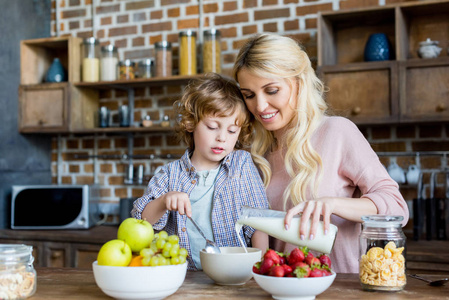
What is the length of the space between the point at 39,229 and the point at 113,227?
1.45 ft

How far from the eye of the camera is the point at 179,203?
1.41 metres

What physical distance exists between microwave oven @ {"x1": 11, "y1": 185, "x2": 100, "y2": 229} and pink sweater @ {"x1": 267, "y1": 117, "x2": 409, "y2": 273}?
1.87 m

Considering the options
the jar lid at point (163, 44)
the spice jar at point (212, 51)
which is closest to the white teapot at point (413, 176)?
the spice jar at point (212, 51)

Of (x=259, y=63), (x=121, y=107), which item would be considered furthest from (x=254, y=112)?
(x=121, y=107)

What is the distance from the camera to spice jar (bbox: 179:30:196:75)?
3.21 meters

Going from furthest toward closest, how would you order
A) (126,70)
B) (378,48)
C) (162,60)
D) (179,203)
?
(126,70) < (162,60) < (378,48) < (179,203)

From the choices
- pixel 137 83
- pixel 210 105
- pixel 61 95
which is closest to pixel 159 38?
pixel 137 83

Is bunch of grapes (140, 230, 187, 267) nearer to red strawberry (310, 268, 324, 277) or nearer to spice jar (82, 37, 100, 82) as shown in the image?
red strawberry (310, 268, 324, 277)

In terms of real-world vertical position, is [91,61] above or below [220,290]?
above

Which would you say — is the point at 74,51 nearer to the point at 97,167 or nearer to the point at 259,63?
the point at 97,167

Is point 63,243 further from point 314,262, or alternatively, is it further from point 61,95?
point 314,262

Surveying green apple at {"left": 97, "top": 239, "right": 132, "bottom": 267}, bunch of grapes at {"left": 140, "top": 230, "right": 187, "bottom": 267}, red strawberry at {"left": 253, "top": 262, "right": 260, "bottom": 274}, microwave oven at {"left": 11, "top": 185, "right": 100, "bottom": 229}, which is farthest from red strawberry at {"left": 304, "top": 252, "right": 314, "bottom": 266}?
microwave oven at {"left": 11, "top": 185, "right": 100, "bottom": 229}

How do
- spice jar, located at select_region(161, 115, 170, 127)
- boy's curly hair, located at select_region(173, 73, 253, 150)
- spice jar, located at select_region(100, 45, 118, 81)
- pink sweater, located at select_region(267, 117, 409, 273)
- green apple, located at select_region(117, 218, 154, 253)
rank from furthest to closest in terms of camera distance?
1. spice jar, located at select_region(100, 45, 118, 81)
2. spice jar, located at select_region(161, 115, 170, 127)
3. boy's curly hair, located at select_region(173, 73, 253, 150)
4. pink sweater, located at select_region(267, 117, 409, 273)
5. green apple, located at select_region(117, 218, 154, 253)

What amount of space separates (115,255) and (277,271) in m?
0.34
